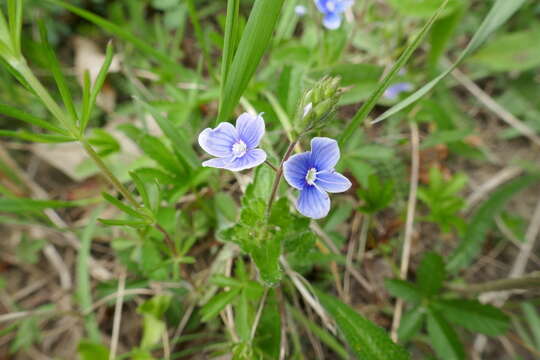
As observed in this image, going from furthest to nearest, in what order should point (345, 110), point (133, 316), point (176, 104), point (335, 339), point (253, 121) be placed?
point (345, 110), point (133, 316), point (176, 104), point (335, 339), point (253, 121)

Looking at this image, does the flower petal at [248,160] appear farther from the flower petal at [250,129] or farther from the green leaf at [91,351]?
the green leaf at [91,351]

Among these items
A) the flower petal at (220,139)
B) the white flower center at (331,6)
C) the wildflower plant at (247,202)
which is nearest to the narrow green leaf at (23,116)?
the wildflower plant at (247,202)

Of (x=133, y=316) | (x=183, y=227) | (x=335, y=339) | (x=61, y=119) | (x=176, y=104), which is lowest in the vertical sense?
(x=335, y=339)

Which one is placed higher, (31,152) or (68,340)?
(31,152)

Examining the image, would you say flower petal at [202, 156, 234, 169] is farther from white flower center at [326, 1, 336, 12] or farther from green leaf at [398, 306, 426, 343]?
green leaf at [398, 306, 426, 343]

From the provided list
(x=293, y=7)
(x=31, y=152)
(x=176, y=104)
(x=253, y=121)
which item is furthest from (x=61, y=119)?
(x=31, y=152)

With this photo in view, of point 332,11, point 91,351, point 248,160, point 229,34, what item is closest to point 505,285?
point 248,160

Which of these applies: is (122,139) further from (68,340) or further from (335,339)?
(335,339)
